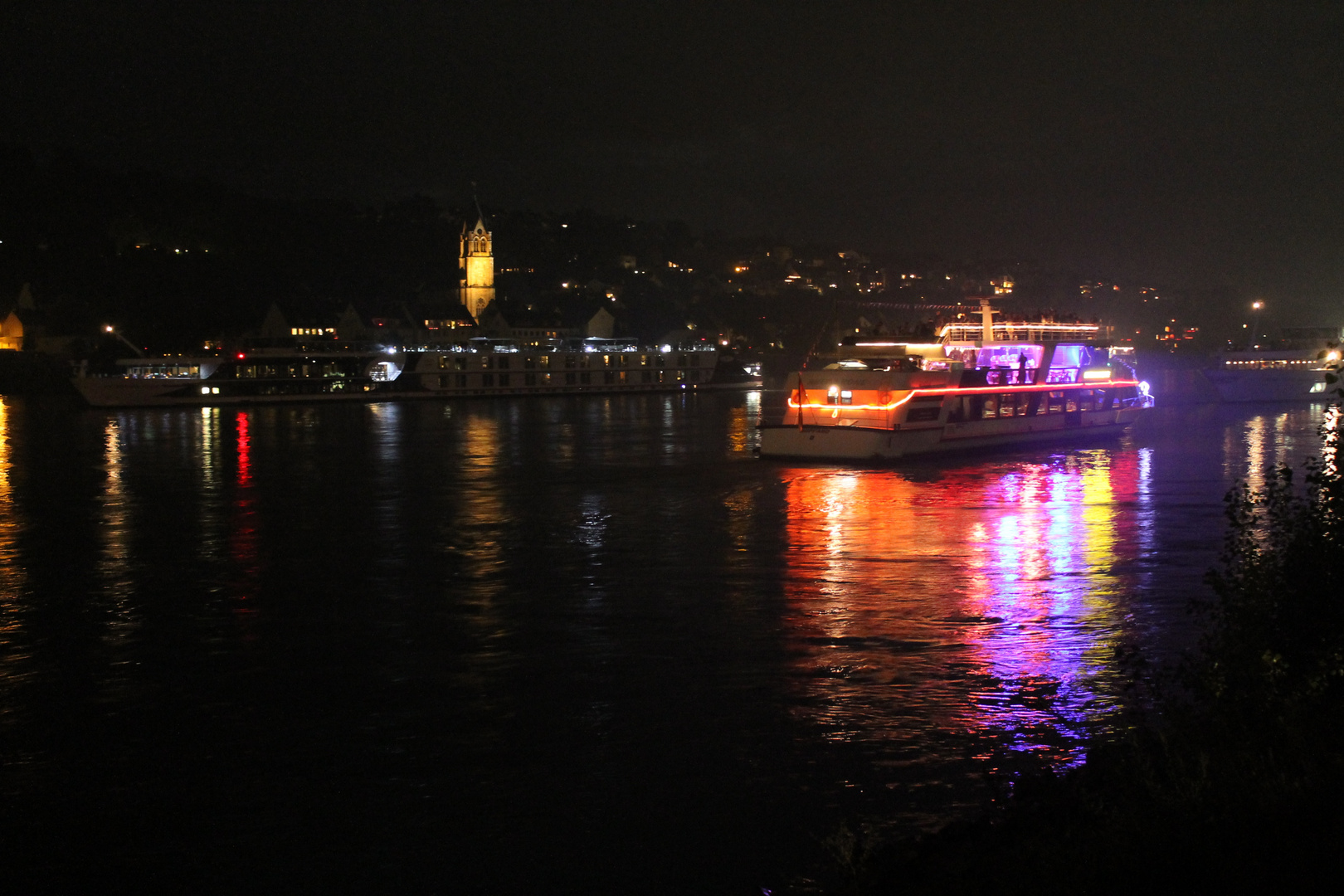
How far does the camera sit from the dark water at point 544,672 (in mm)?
7730

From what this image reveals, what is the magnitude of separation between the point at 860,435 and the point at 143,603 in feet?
76.2

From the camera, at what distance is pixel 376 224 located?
6526 inches

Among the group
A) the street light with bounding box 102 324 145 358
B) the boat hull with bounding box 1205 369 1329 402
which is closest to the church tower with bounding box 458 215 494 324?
the street light with bounding box 102 324 145 358

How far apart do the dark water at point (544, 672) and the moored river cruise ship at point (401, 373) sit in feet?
192

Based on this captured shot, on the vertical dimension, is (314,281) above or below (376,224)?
below

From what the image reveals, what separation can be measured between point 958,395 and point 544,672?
91.6ft

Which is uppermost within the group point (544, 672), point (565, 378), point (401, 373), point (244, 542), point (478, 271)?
point (478, 271)

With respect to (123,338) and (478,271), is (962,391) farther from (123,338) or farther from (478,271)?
(478,271)

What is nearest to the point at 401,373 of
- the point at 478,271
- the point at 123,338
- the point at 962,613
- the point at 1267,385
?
the point at 123,338

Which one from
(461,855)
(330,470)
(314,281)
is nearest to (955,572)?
(461,855)

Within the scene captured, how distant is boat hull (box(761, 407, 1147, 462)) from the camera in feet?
113

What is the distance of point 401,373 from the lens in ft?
305

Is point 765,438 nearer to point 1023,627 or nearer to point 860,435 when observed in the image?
point 860,435

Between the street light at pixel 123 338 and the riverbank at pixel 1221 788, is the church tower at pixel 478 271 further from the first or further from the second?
the riverbank at pixel 1221 788
